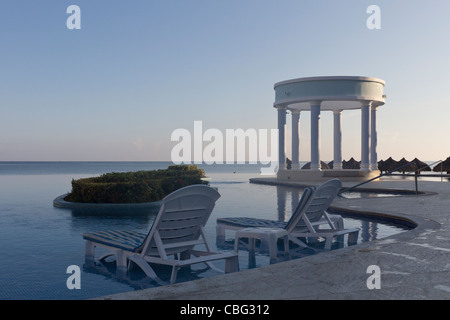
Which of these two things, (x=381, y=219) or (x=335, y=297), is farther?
(x=381, y=219)

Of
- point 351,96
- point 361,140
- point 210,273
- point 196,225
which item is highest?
point 351,96

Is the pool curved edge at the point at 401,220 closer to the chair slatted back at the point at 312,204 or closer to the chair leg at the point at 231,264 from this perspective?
the chair slatted back at the point at 312,204

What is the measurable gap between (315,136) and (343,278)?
2531cm

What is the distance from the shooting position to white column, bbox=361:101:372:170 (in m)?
29.8

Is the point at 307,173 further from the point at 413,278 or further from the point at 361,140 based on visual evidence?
the point at 413,278

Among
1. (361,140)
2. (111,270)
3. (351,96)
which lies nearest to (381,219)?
(111,270)

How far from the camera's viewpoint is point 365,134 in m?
30.6

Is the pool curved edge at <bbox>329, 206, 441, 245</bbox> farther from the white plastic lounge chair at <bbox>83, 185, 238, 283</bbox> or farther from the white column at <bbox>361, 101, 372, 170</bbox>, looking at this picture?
the white column at <bbox>361, 101, 372, 170</bbox>

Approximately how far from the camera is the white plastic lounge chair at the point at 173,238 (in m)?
6.23

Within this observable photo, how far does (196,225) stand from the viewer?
6.97 m

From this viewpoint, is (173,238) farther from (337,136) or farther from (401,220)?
(337,136)

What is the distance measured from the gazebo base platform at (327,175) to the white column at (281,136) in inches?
50.5

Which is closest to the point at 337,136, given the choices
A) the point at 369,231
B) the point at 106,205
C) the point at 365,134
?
the point at 365,134
